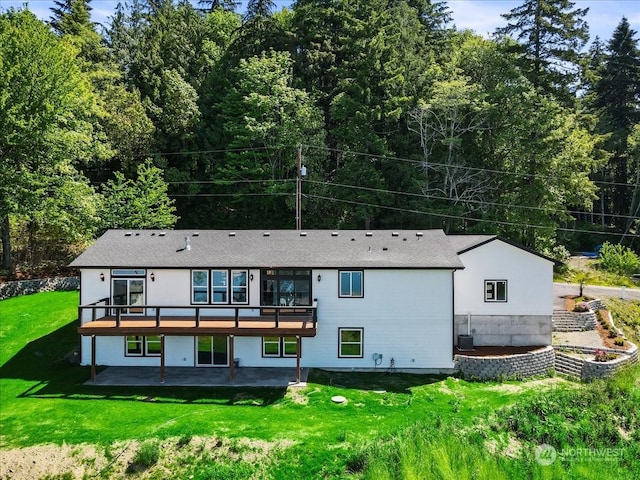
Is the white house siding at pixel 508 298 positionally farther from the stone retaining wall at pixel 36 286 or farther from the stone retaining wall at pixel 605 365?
the stone retaining wall at pixel 36 286

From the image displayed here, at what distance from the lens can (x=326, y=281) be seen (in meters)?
18.9

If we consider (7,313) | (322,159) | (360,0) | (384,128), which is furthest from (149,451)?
(360,0)

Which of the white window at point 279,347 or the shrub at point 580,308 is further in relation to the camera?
the shrub at point 580,308

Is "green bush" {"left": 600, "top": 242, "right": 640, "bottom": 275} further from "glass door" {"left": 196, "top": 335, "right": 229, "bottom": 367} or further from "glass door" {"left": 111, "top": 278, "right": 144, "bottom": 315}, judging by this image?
"glass door" {"left": 111, "top": 278, "right": 144, "bottom": 315}

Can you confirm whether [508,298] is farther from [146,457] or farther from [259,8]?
[259,8]

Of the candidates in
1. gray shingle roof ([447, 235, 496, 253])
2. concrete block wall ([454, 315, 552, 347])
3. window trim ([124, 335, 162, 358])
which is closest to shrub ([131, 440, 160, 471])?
window trim ([124, 335, 162, 358])

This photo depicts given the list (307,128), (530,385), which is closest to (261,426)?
(530,385)

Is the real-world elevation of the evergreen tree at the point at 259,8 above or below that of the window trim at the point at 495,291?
above

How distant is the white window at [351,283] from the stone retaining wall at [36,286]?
15.2m

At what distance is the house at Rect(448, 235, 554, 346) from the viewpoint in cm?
2084

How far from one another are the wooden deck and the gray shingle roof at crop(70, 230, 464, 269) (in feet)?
6.80

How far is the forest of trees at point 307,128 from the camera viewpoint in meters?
27.7

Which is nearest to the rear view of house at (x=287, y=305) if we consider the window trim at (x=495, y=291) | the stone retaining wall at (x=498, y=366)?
the stone retaining wall at (x=498, y=366)

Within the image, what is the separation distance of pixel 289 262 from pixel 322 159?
18.4 meters
